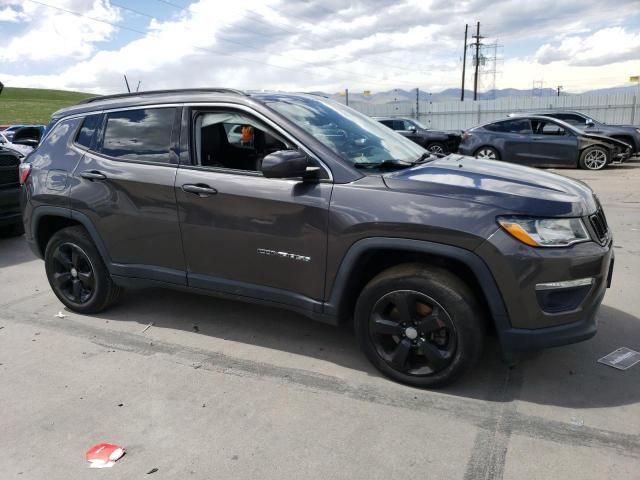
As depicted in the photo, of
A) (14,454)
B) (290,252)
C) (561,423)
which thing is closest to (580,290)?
(561,423)

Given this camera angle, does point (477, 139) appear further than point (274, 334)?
Yes

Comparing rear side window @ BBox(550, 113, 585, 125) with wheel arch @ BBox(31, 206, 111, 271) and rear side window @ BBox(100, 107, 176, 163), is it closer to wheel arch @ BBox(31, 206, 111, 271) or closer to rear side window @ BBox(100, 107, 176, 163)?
rear side window @ BBox(100, 107, 176, 163)

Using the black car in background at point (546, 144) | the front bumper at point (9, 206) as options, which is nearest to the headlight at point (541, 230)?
the front bumper at point (9, 206)

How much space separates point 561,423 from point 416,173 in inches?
63.5

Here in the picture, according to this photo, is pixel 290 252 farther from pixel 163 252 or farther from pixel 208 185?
pixel 163 252

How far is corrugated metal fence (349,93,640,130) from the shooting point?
82.6 ft

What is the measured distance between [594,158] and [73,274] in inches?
521

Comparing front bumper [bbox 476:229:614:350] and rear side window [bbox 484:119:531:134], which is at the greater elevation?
rear side window [bbox 484:119:531:134]

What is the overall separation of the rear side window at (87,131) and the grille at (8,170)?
3.62 m

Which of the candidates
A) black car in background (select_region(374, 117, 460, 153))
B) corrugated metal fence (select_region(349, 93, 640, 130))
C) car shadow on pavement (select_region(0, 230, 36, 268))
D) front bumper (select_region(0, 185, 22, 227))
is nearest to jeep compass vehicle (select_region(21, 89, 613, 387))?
car shadow on pavement (select_region(0, 230, 36, 268))

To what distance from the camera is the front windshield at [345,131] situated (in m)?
3.53

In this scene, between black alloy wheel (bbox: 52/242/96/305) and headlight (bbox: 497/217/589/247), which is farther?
black alloy wheel (bbox: 52/242/96/305)

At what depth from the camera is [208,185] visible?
12.0 feet

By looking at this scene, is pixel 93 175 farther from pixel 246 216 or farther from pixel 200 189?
pixel 246 216
